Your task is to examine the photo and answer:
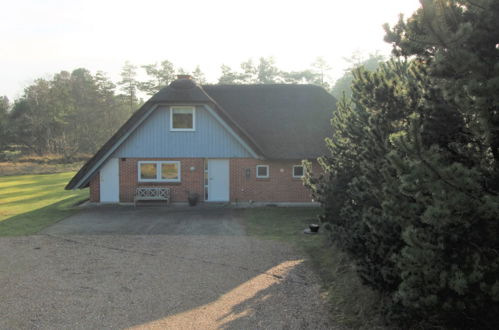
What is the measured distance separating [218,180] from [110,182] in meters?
5.27

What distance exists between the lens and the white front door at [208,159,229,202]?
20.5m

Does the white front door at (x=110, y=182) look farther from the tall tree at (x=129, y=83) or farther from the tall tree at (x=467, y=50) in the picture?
the tall tree at (x=129, y=83)

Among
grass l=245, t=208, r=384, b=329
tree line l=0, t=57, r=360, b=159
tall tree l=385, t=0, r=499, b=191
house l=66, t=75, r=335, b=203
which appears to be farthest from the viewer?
tree line l=0, t=57, r=360, b=159

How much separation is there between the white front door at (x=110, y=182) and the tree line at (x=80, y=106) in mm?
34461

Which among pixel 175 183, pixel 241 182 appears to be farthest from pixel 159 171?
pixel 241 182

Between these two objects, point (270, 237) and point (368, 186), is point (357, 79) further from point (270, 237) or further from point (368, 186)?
point (270, 237)

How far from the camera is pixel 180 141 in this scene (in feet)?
66.5

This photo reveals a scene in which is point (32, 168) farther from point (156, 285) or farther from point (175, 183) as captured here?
point (156, 285)

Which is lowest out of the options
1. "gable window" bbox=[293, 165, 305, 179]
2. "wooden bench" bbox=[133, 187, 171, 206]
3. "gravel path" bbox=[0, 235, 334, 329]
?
"gravel path" bbox=[0, 235, 334, 329]

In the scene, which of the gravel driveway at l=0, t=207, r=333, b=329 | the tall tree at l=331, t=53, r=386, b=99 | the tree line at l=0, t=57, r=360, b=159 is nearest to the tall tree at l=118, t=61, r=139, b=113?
the tree line at l=0, t=57, r=360, b=159

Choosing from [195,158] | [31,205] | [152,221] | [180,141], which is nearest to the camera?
[152,221]

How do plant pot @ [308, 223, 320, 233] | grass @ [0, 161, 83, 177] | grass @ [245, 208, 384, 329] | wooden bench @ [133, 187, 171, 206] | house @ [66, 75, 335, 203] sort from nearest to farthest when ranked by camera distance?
grass @ [245, 208, 384, 329] → plant pot @ [308, 223, 320, 233] → house @ [66, 75, 335, 203] → wooden bench @ [133, 187, 171, 206] → grass @ [0, 161, 83, 177]

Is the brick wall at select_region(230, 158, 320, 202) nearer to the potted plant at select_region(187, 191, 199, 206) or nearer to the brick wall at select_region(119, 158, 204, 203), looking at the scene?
the brick wall at select_region(119, 158, 204, 203)

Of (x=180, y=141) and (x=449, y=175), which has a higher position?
(x=180, y=141)
